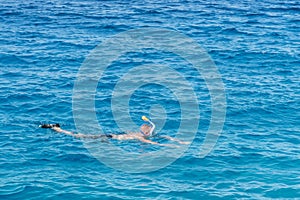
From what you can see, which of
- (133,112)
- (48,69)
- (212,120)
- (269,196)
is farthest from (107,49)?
(269,196)

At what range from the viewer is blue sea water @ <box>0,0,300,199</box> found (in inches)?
1119

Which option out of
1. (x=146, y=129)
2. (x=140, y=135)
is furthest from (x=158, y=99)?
(x=140, y=135)

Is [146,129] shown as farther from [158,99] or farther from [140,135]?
[158,99]

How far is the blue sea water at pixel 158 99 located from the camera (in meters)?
28.4

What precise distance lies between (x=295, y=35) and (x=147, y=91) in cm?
2103

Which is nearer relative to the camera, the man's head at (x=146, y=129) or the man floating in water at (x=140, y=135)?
the man floating in water at (x=140, y=135)

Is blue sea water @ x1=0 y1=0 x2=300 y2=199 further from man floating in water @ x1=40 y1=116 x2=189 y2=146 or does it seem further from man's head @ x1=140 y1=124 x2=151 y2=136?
man's head @ x1=140 y1=124 x2=151 y2=136

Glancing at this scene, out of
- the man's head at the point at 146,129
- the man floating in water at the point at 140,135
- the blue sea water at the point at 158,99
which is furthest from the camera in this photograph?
the man's head at the point at 146,129

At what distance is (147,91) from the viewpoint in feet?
137

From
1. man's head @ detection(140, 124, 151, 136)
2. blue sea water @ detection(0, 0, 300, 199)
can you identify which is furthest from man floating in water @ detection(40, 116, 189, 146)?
blue sea water @ detection(0, 0, 300, 199)

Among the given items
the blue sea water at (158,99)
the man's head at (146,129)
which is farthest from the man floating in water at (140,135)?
the blue sea water at (158,99)

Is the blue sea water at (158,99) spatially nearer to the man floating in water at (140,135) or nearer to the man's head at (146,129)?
the man floating in water at (140,135)

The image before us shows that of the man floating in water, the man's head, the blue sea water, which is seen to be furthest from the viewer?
the man's head

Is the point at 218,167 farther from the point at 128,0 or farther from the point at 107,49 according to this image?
the point at 128,0
